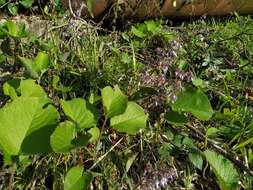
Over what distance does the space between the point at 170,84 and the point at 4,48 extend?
2.35 ft

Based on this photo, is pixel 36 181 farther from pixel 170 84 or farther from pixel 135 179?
pixel 170 84

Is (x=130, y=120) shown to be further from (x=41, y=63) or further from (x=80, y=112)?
(x=41, y=63)

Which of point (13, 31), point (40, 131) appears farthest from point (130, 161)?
point (13, 31)

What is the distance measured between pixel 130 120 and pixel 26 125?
0.43 metres

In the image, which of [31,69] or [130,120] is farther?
[31,69]

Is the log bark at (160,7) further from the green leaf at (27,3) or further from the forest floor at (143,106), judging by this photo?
the forest floor at (143,106)

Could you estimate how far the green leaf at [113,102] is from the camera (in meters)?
1.32

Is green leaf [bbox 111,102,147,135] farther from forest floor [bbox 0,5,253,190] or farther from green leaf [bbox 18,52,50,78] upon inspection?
green leaf [bbox 18,52,50,78]

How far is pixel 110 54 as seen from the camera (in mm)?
2320

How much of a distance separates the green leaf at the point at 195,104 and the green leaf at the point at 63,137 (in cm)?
49

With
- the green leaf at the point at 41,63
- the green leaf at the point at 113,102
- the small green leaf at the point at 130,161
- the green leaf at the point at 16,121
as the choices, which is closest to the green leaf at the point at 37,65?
the green leaf at the point at 41,63

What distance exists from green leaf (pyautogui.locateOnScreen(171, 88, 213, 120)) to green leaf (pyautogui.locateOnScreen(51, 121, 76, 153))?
0.49 m

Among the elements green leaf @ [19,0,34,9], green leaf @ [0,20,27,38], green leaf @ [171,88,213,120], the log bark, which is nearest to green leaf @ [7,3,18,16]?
green leaf @ [19,0,34,9]

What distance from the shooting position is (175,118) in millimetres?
1609
